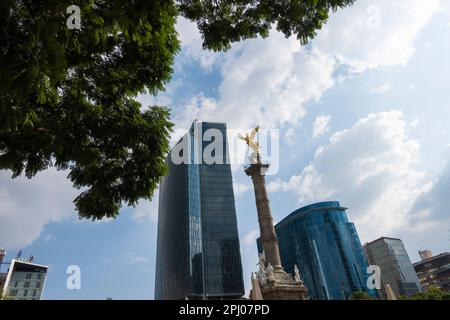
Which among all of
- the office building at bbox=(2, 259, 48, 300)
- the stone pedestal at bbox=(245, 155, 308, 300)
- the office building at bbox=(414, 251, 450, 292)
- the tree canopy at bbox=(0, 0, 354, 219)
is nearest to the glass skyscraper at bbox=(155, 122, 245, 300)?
the office building at bbox=(2, 259, 48, 300)

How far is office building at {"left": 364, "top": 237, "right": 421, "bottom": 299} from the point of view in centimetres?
9644

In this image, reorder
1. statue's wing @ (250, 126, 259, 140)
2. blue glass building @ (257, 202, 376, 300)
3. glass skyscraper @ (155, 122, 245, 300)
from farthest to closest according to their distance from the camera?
blue glass building @ (257, 202, 376, 300)
glass skyscraper @ (155, 122, 245, 300)
statue's wing @ (250, 126, 259, 140)

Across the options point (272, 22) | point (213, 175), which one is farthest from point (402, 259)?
point (272, 22)

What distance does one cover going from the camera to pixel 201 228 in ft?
271

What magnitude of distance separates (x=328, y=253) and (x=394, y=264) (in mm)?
36486

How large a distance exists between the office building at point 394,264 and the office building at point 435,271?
15.8 ft

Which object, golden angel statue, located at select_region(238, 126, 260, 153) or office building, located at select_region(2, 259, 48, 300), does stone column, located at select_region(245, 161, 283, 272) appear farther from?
office building, located at select_region(2, 259, 48, 300)

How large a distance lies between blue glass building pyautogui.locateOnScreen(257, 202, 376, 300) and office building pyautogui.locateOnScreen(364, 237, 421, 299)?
16.7 metres

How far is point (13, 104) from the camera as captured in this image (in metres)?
6.07

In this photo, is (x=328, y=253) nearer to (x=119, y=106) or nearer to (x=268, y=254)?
(x=268, y=254)

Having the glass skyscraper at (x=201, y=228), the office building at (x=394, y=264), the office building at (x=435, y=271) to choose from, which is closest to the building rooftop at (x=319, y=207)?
the glass skyscraper at (x=201, y=228)

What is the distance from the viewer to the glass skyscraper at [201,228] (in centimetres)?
7650
